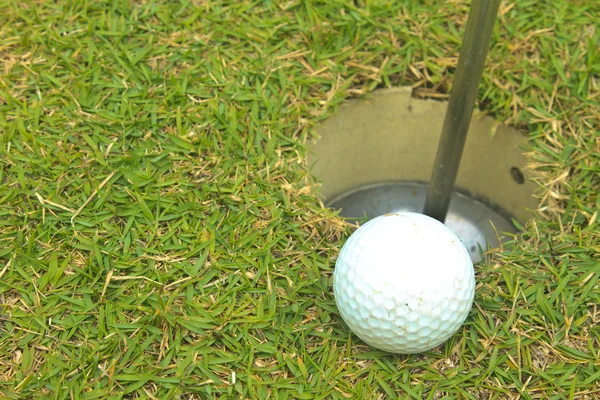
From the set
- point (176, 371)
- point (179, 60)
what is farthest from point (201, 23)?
point (176, 371)

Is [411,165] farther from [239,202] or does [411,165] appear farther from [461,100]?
[239,202]

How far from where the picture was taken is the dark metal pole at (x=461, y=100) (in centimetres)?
177

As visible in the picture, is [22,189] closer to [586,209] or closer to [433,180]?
[433,180]

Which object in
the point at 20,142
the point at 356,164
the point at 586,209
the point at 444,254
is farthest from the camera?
the point at 356,164

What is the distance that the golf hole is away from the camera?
8.11ft

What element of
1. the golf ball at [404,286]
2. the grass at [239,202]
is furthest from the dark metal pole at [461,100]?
the golf ball at [404,286]

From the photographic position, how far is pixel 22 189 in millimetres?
2082

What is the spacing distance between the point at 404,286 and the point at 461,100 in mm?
686

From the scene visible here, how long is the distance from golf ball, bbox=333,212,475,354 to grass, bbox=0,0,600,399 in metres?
0.13

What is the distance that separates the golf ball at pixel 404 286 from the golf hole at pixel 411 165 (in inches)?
25.0

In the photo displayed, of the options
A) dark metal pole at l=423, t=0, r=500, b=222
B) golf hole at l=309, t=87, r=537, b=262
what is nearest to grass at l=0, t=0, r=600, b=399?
golf hole at l=309, t=87, r=537, b=262

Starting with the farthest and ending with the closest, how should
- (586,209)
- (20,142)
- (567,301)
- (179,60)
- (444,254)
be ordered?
(179,60) → (20,142) → (586,209) → (567,301) → (444,254)

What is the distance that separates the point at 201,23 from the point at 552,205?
151 cm

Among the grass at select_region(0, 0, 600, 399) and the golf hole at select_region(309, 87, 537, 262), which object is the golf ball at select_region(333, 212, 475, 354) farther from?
the golf hole at select_region(309, 87, 537, 262)
